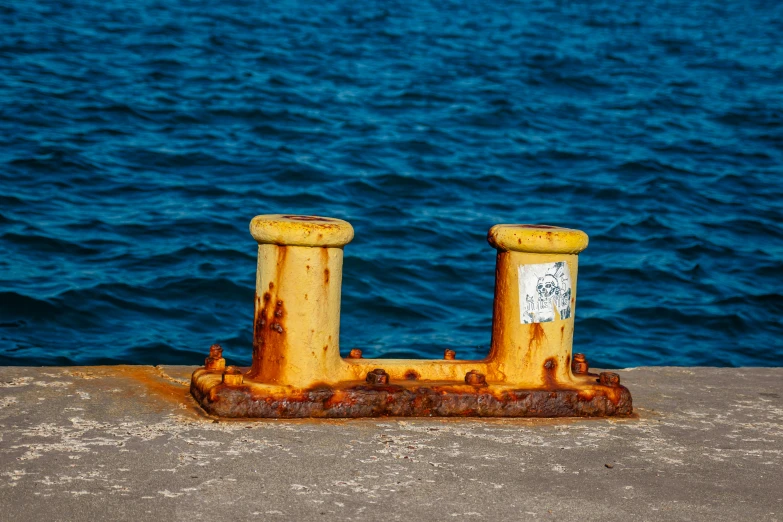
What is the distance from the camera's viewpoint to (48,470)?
2887 mm

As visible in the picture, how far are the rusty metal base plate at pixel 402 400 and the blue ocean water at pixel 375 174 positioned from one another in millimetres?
3237

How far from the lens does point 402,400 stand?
356 cm

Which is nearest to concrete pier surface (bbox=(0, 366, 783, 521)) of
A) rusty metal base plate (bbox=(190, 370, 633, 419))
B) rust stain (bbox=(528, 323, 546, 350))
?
rusty metal base plate (bbox=(190, 370, 633, 419))

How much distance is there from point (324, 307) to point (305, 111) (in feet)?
32.2

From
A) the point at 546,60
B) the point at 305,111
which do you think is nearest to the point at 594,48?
the point at 546,60

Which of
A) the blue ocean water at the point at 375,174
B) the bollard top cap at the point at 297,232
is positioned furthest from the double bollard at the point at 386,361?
the blue ocean water at the point at 375,174

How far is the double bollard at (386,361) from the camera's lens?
11.4ft

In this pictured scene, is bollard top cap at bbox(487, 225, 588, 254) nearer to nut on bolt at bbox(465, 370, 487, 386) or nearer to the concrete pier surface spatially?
nut on bolt at bbox(465, 370, 487, 386)

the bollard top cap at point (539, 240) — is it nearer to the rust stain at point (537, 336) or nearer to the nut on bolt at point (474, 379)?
the rust stain at point (537, 336)

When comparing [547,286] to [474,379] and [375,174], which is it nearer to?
[474,379]

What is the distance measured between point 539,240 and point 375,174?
7421 mm

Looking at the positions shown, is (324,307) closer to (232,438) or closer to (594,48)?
(232,438)

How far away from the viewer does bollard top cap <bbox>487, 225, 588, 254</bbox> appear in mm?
3654

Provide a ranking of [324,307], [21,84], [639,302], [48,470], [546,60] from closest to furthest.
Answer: [48,470] → [324,307] → [639,302] → [21,84] → [546,60]
